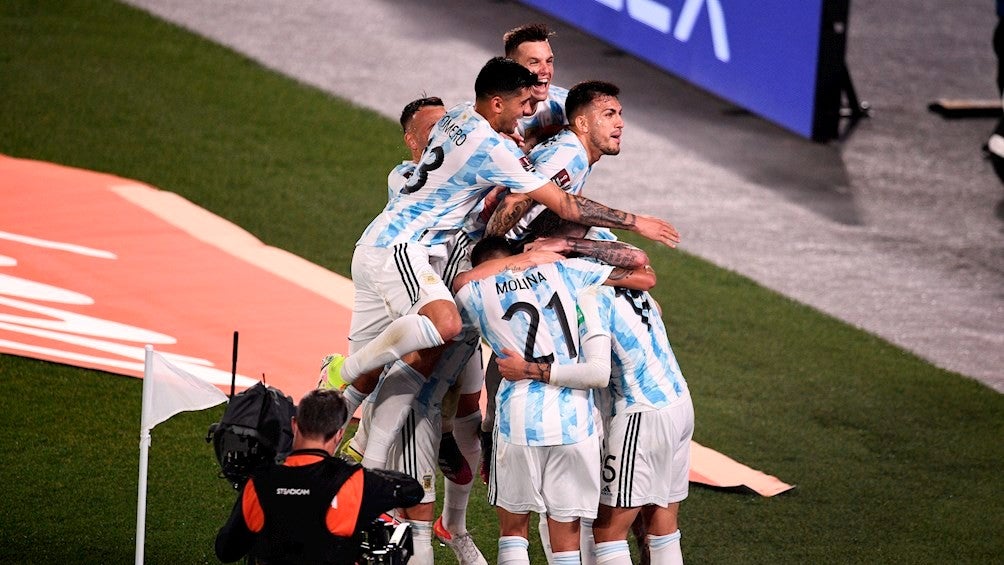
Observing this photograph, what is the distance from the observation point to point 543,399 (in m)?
6.07

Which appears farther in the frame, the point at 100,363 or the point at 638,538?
the point at 100,363

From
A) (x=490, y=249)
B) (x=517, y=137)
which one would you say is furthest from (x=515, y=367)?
(x=517, y=137)

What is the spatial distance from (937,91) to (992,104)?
800 millimetres

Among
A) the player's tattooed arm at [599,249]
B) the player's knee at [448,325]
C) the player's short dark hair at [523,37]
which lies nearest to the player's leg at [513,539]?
the player's knee at [448,325]

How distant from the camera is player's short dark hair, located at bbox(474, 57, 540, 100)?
6379mm

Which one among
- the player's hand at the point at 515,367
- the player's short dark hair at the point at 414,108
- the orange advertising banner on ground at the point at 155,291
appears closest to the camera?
the player's hand at the point at 515,367

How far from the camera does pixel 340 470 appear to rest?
198 inches

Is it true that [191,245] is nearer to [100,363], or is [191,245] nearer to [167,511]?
[100,363]

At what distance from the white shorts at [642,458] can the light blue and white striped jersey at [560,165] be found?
3.24 feet

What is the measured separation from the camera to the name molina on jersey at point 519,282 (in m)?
6.11

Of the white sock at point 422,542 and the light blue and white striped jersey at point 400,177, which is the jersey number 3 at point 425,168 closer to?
the light blue and white striped jersey at point 400,177

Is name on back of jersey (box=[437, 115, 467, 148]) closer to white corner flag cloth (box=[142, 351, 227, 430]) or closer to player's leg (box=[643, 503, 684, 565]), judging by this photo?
white corner flag cloth (box=[142, 351, 227, 430])

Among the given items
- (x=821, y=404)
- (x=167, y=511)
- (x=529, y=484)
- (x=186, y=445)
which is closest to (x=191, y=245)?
(x=186, y=445)

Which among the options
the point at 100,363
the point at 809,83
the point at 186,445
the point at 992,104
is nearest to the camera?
the point at 186,445
